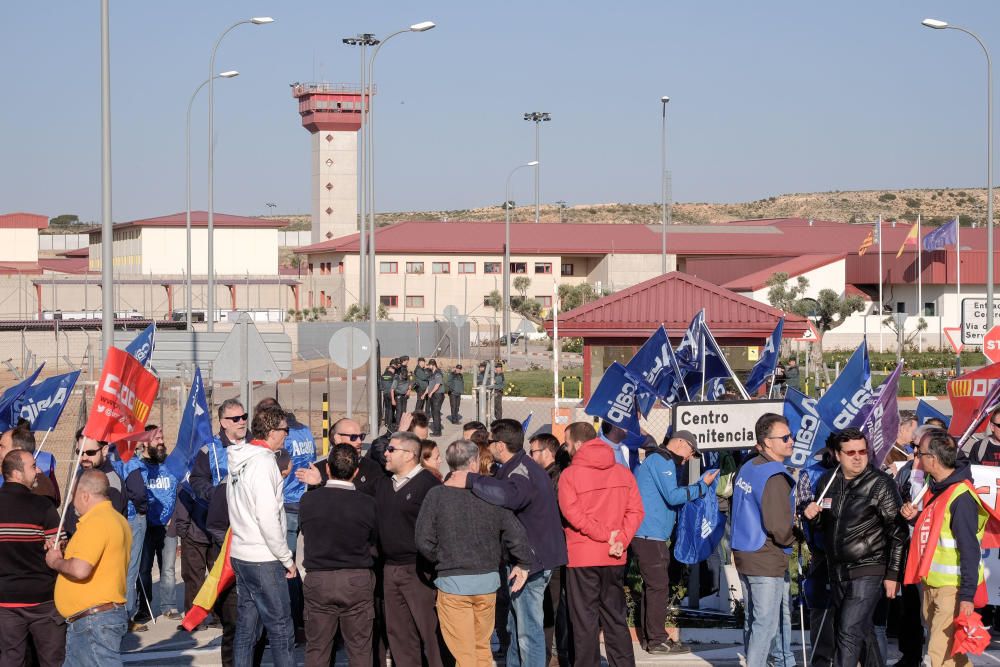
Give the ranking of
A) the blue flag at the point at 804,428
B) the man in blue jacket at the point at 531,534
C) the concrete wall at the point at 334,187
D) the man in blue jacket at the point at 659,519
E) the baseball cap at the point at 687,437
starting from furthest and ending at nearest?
the concrete wall at the point at 334,187, the blue flag at the point at 804,428, the baseball cap at the point at 687,437, the man in blue jacket at the point at 659,519, the man in blue jacket at the point at 531,534

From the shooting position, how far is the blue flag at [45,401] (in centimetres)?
1243

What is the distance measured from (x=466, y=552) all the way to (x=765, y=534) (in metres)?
2.01

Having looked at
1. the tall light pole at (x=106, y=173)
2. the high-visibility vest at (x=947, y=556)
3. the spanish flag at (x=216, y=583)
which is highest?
the tall light pole at (x=106, y=173)

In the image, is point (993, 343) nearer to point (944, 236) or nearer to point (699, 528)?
point (699, 528)

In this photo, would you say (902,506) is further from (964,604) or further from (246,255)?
(246,255)

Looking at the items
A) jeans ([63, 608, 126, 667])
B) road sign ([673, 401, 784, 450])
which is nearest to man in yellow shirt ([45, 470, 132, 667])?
jeans ([63, 608, 126, 667])

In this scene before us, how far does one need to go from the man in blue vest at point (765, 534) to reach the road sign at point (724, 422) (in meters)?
1.50

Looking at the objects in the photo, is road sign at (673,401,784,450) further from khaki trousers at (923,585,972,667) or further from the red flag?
the red flag

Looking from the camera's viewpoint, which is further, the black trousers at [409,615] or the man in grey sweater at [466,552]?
the black trousers at [409,615]

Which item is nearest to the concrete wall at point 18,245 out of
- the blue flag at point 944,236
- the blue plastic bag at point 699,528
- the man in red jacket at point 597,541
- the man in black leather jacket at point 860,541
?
the blue flag at point 944,236

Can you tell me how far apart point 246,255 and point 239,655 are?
2794 inches

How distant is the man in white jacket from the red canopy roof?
15837 millimetres

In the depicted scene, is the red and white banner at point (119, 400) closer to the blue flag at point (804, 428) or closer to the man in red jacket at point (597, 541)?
the man in red jacket at point (597, 541)

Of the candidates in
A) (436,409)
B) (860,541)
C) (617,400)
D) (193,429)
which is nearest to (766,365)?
(617,400)
